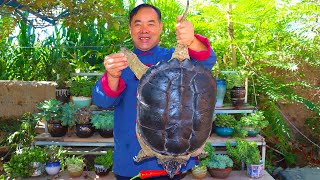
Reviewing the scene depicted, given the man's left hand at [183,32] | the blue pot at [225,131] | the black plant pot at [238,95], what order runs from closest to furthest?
the man's left hand at [183,32] → the blue pot at [225,131] → the black plant pot at [238,95]

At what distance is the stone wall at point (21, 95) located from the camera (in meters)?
5.09

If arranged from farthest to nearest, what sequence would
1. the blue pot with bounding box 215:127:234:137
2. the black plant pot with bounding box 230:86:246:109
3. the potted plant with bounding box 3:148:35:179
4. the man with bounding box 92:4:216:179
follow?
the black plant pot with bounding box 230:86:246:109 < the blue pot with bounding box 215:127:234:137 < the potted plant with bounding box 3:148:35:179 < the man with bounding box 92:4:216:179

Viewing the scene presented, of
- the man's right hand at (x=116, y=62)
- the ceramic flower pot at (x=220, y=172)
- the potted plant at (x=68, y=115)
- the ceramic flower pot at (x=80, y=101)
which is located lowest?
the ceramic flower pot at (x=220, y=172)

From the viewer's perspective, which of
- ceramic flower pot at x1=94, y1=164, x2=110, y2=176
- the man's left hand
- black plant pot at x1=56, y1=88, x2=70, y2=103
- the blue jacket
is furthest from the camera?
black plant pot at x1=56, y1=88, x2=70, y2=103

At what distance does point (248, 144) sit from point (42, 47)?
3.67m

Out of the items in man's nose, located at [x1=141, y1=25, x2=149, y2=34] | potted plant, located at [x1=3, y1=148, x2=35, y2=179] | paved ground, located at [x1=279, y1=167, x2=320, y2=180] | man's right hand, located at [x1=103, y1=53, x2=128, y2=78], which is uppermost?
man's nose, located at [x1=141, y1=25, x2=149, y2=34]

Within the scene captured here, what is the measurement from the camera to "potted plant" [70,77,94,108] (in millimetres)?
4305

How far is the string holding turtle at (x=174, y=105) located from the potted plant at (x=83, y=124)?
256 cm

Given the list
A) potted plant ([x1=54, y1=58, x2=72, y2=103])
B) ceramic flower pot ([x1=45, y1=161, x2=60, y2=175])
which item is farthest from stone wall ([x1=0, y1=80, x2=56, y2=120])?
ceramic flower pot ([x1=45, y1=161, x2=60, y2=175])

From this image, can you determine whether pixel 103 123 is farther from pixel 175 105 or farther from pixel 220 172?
pixel 175 105

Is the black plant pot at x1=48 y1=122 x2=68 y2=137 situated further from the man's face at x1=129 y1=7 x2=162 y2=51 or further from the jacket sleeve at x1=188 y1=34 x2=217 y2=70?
the jacket sleeve at x1=188 y1=34 x2=217 y2=70

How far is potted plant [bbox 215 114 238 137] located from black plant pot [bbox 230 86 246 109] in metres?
0.21

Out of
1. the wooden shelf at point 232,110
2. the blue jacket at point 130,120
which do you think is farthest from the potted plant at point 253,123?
the blue jacket at point 130,120

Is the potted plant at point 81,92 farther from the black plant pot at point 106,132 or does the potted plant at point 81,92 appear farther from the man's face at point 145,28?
the man's face at point 145,28
